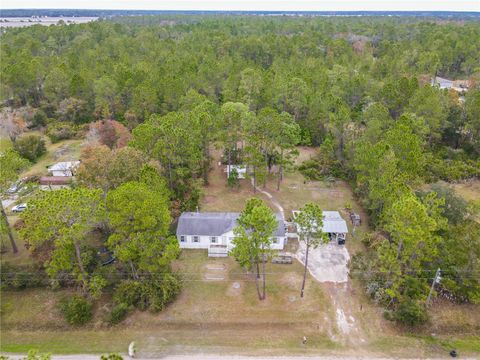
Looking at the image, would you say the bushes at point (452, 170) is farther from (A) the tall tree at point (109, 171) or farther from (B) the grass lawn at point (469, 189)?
(A) the tall tree at point (109, 171)

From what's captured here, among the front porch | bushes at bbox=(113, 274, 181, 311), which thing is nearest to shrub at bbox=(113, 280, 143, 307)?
bushes at bbox=(113, 274, 181, 311)

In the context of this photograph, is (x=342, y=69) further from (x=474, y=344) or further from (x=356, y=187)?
(x=474, y=344)

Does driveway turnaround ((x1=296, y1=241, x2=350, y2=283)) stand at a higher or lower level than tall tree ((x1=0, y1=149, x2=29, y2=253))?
lower

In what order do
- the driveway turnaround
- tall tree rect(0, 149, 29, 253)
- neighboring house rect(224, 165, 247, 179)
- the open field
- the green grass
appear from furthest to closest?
the green grass < neighboring house rect(224, 165, 247, 179) < the driveway turnaround < tall tree rect(0, 149, 29, 253) < the open field

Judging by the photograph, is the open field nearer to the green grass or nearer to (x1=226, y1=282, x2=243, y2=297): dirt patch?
(x1=226, y1=282, x2=243, y2=297): dirt patch

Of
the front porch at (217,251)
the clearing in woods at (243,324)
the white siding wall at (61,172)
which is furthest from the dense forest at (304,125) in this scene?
the white siding wall at (61,172)

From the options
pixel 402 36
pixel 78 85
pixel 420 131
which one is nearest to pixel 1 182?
pixel 78 85

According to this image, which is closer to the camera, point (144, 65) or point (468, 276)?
point (468, 276)
